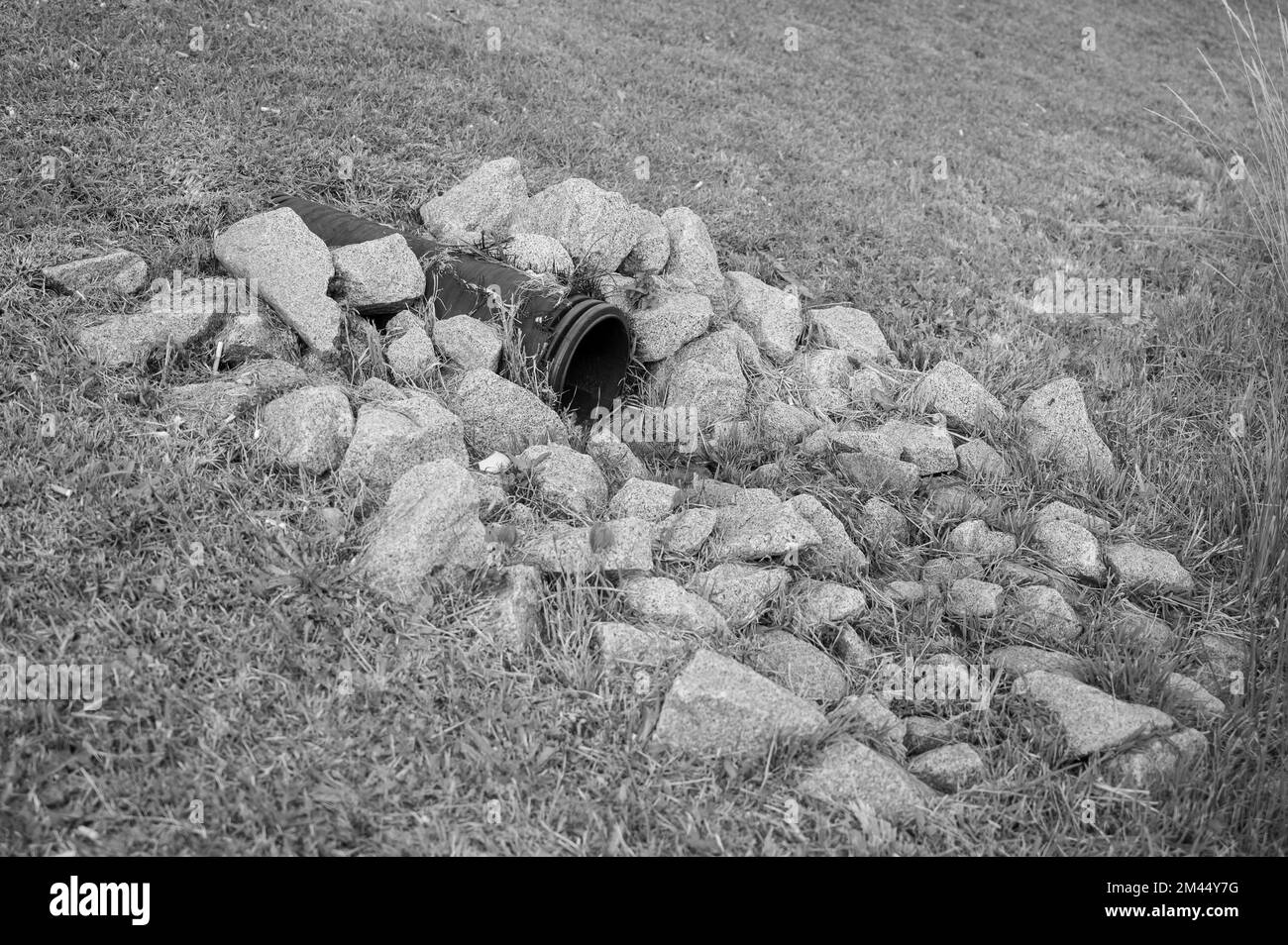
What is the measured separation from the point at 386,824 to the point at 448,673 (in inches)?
21.6

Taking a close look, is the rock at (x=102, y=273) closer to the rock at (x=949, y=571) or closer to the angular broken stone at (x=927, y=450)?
the angular broken stone at (x=927, y=450)

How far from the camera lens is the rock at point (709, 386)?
5.00m

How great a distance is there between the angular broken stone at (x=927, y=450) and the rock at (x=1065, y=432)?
1.56 feet

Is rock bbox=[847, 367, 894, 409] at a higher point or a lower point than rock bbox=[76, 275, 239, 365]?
lower

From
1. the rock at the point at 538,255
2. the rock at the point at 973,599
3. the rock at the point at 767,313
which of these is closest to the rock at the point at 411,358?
the rock at the point at 538,255

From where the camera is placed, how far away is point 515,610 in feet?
10.7

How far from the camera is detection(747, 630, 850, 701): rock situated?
3.28m

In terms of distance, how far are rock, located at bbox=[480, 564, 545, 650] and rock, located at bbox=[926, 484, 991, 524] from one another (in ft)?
6.54

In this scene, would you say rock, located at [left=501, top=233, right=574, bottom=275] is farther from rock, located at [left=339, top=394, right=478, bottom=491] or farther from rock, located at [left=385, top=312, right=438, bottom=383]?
rock, located at [left=339, top=394, right=478, bottom=491]

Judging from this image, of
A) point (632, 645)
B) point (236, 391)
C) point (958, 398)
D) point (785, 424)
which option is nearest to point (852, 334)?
point (958, 398)

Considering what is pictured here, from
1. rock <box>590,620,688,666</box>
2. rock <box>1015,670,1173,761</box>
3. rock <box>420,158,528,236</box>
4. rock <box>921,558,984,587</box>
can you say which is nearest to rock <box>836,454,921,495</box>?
rock <box>921,558,984,587</box>

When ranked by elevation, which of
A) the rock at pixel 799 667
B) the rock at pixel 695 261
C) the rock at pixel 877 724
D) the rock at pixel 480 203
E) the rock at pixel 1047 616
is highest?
the rock at pixel 480 203

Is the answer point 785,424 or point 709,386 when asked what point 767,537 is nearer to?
point 785,424

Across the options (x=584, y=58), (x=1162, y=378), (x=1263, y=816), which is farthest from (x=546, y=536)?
(x=584, y=58)
